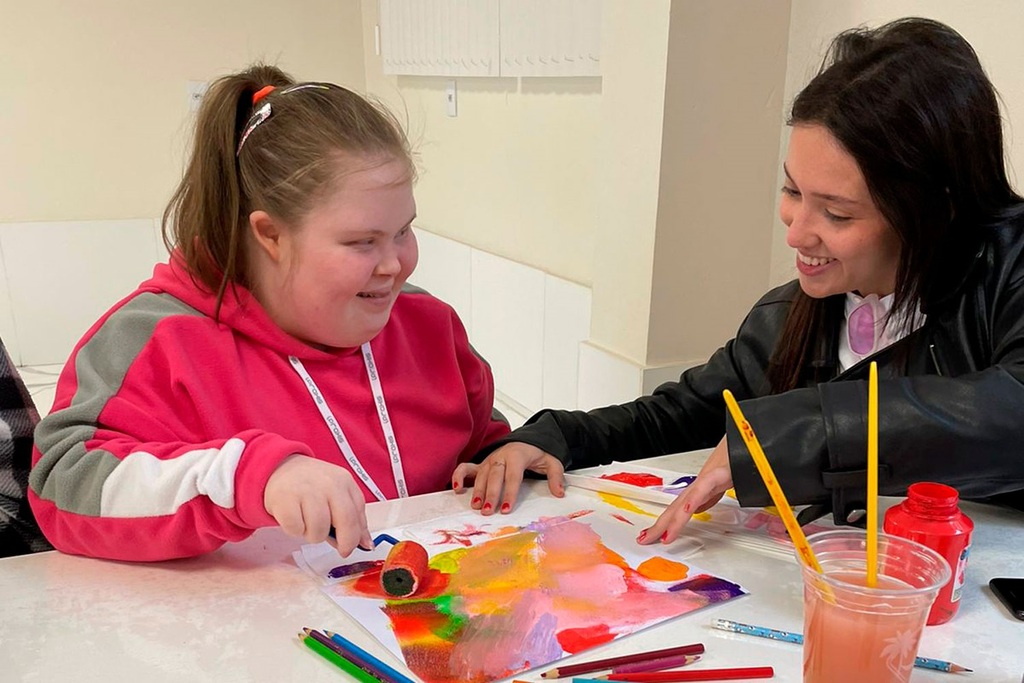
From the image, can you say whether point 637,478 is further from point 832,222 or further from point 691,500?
point 832,222

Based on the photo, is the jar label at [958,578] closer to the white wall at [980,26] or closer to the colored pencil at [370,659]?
the colored pencil at [370,659]

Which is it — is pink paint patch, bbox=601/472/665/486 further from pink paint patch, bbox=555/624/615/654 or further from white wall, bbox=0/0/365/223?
white wall, bbox=0/0/365/223

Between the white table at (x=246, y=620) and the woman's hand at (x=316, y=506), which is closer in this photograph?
the white table at (x=246, y=620)

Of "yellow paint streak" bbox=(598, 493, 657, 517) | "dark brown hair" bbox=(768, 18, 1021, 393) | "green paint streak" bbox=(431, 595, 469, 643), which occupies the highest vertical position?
"dark brown hair" bbox=(768, 18, 1021, 393)

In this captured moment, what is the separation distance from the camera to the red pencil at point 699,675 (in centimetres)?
65

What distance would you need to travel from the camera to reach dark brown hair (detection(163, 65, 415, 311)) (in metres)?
0.99

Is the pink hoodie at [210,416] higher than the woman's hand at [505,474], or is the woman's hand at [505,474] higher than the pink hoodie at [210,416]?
the pink hoodie at [210,416]

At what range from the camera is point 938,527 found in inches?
26.9

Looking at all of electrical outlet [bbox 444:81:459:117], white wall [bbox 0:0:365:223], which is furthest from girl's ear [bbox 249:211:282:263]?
white wall [bbox 0:0:365:223]

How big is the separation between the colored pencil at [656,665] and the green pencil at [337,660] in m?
0.18

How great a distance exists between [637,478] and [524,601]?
327 millimetres

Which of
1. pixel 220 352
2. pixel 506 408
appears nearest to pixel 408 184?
pixel 220 352

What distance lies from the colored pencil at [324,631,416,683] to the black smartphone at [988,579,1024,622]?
1.62 ft

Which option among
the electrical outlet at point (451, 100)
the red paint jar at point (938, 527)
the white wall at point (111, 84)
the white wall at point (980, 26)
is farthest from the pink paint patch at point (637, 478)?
the white wall at point (111, 84)
